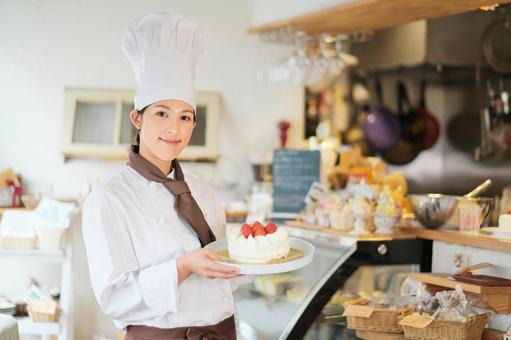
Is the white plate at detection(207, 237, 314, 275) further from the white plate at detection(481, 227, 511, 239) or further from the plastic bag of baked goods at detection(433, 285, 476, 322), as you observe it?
the white plate at detection(481, 227, 511, 239)

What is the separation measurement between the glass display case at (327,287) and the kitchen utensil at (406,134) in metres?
3.35

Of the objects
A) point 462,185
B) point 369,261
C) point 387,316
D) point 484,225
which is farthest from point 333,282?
point 462,185

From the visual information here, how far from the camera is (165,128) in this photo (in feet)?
8.06

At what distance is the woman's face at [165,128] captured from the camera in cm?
246

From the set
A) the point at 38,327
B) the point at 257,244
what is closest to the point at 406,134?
the point at 38,327

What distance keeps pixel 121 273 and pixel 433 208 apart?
2.14 meters

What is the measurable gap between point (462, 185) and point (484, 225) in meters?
2.83

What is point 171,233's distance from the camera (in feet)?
7.89

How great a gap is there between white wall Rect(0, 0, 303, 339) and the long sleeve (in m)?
3.22

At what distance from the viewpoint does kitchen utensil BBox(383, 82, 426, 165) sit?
7.03 metres

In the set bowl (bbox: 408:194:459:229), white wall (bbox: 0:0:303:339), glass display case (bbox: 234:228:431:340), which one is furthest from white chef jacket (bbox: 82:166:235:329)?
white wall (bbox: 0:0:303:339)

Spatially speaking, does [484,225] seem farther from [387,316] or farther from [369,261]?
[387,316]

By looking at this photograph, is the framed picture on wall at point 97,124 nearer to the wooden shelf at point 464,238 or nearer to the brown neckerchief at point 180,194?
the wooden shelf at point 464,238

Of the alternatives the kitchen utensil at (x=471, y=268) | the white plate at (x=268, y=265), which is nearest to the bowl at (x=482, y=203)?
the kitchen utensil at (x=471, y=268)
